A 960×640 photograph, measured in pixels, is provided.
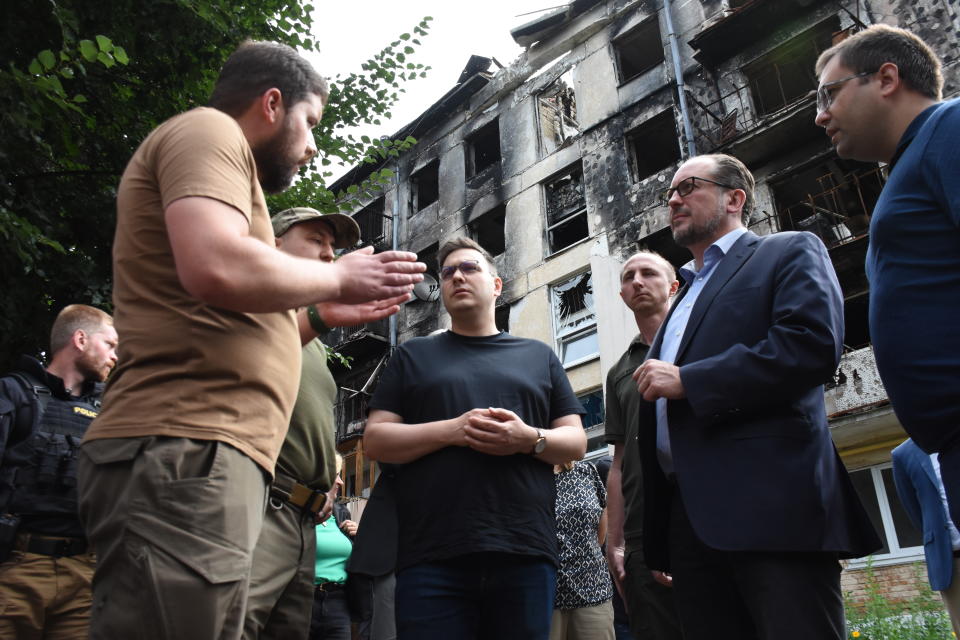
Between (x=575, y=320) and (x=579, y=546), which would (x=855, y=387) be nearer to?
(x=575, y=320)

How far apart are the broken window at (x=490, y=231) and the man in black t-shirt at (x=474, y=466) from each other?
17815 millimetres

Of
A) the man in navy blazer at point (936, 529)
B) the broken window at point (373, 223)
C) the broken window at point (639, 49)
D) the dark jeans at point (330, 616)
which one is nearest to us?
the man in navy blazer at point (936, 529)

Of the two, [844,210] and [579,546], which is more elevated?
[844,210]

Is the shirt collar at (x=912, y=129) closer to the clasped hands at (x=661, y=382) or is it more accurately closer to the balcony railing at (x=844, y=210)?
the clasped hands at (x=661, y=382)

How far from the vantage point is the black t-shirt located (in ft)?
8.60

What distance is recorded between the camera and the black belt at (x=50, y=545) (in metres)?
3.50

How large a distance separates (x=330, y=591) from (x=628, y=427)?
8.87 feet

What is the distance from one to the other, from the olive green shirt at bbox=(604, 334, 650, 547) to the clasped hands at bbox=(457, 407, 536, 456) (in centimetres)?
94

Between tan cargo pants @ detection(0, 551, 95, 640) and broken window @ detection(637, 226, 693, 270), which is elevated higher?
broken window @ detection(637, 226, 693, 270)

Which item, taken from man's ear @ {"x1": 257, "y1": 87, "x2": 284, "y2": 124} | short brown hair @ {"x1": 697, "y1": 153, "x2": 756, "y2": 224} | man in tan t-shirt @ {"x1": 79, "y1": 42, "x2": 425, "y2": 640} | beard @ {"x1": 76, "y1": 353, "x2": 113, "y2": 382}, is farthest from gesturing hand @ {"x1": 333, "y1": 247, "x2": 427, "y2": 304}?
beard @ {"x1": 76, "y1": 353, "x2": 113, "y2": 382}

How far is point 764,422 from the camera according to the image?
227cm

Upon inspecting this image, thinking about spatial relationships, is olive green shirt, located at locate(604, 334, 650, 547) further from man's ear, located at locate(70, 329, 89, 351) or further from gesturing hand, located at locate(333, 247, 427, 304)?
man's ear, located at locate(70, 329, 89, 351)

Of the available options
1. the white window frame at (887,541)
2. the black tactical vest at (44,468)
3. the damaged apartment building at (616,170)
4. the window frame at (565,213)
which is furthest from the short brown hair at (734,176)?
the window frame at (565,213)

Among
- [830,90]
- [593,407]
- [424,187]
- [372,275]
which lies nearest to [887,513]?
[593,407]
